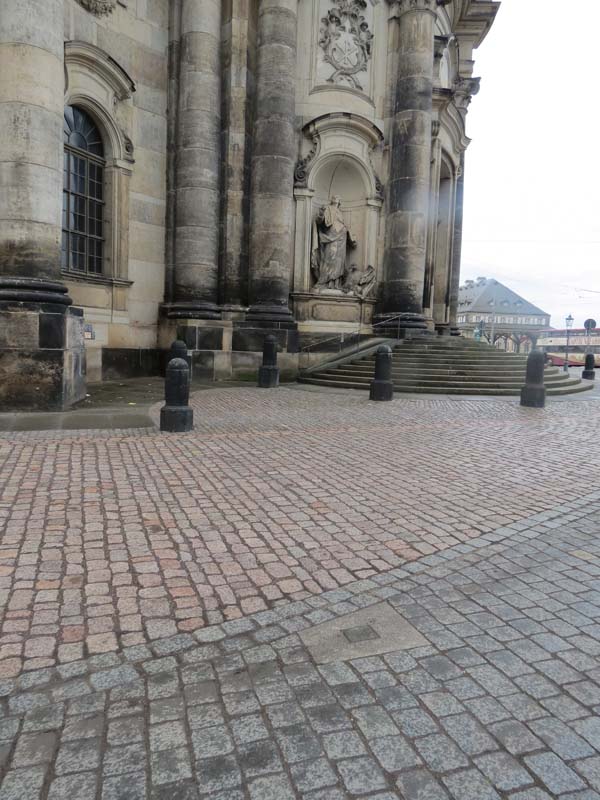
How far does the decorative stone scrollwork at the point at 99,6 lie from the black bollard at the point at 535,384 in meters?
12.4

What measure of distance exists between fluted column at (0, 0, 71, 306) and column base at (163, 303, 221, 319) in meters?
5.88

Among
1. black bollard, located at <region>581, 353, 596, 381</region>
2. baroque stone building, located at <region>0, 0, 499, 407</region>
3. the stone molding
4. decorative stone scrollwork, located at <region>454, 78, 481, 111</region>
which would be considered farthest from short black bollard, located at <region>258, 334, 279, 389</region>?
decorative stone scrollwork, located at <region>454, 78, 481, 111</region>

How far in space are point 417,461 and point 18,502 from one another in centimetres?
397

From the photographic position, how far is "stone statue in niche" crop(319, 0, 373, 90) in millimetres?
17250

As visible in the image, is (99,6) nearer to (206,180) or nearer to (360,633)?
(206,180)

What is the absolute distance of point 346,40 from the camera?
17469mm

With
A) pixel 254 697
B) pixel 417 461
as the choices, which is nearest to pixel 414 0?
pixel 417 461

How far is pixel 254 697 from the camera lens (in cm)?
221

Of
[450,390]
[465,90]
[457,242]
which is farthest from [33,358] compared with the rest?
[465,90]

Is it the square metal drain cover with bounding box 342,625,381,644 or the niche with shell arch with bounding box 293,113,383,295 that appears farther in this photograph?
the niche with shell arch with bounding box 293,113,383,295

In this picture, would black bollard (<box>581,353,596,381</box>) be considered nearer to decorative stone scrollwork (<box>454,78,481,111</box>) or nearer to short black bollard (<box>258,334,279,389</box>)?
decorative stone scrollwork (<box>454,78,481,111</box>)

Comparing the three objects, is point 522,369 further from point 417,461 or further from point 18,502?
point 18,502

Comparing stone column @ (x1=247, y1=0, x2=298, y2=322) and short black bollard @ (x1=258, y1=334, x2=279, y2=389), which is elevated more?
stone column @ (x1=247, y1=0, x2=298, y2=322)

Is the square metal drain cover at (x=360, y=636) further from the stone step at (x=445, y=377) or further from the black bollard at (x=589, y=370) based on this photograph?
the black bollard at (x=589, y=370)
